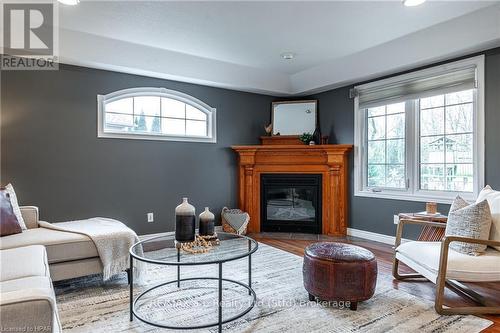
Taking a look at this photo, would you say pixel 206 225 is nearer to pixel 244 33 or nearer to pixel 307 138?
pixel 244 33

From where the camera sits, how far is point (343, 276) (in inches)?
86.9

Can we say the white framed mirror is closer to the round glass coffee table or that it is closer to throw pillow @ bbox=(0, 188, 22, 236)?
the round glass coffee table

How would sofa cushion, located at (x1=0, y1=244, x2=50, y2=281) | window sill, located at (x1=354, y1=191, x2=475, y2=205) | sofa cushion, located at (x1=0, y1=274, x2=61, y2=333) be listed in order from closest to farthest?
sofa cushion, located at (x1=0, y1=274, x2=61, y2=333)
sofa cushion, located at (x1=0, y1=244, x2=50, y2=281)
window sill, located at (x1=354, y1=191, x2=475, y2=205)

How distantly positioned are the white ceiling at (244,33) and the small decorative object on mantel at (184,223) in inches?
74.2

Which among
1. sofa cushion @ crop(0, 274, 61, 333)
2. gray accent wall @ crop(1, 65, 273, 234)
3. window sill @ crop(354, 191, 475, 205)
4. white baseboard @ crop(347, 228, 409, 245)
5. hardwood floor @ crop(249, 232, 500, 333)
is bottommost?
hardwood floor @ crop(249, 232, 500, 333)

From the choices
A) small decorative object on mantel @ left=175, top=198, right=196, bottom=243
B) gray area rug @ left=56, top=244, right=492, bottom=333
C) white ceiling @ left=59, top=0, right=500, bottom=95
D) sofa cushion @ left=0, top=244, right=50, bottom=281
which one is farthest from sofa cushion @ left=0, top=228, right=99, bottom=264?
white ceiling @ left=59, top=0, right=500, bottom=95

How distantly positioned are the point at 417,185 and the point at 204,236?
2.86 metres

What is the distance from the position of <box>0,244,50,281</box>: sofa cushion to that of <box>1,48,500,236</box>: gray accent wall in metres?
1.54

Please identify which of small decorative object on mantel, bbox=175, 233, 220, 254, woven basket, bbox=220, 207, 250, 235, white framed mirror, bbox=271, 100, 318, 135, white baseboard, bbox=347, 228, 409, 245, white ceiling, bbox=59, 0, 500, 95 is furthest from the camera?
white framed mirror, bbox=271, 100, 318, 135

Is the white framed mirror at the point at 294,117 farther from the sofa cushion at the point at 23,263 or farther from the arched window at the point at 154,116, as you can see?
the sofa cushion at the point at 23,263

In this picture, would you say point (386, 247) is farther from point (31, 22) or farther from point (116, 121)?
point (31, 22)

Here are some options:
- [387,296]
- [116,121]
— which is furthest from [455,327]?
[116,121]

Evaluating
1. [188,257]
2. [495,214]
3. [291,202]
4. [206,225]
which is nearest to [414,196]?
[495,214]

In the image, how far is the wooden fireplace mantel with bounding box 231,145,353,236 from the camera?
4.64 meters
